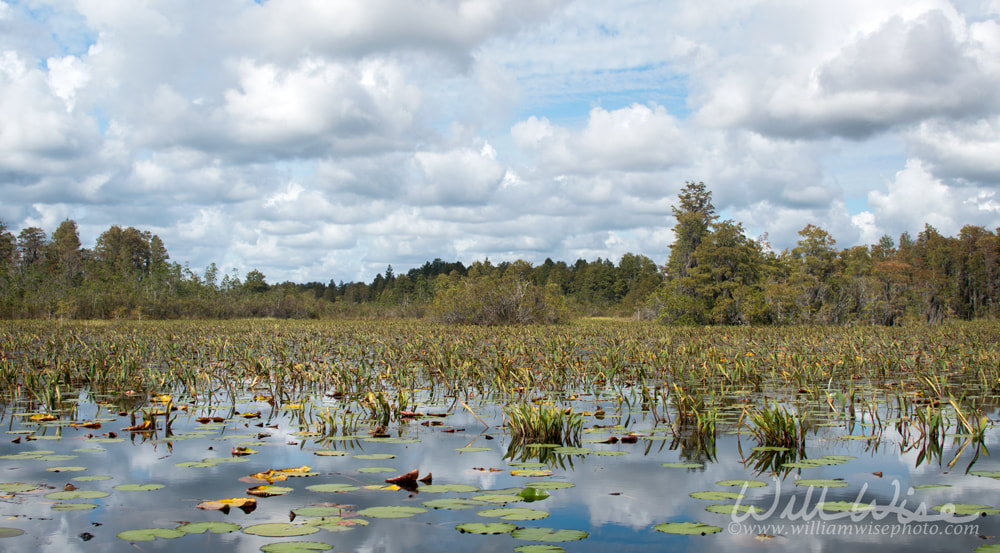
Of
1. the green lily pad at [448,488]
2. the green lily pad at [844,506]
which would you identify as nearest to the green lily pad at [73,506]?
the green lily pad at [448,488]

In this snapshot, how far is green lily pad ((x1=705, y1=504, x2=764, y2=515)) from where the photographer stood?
12.1 ft

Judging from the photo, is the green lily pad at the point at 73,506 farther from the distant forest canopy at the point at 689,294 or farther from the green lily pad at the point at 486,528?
the distant forest canopy at the point at 689,294

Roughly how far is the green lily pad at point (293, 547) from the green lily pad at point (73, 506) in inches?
55.5

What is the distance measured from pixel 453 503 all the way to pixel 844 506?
2.17m

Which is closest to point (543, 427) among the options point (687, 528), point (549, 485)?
point (549, 485)

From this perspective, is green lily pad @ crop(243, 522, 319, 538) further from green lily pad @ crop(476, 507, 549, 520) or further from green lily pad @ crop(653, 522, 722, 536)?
green lily pad @ crop(653, 522, 722, 536)

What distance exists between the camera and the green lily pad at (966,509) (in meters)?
3.67

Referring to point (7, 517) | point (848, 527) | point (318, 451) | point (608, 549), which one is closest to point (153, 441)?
point (318, 451)

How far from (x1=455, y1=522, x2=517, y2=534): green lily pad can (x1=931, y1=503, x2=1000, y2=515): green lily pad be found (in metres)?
2.40

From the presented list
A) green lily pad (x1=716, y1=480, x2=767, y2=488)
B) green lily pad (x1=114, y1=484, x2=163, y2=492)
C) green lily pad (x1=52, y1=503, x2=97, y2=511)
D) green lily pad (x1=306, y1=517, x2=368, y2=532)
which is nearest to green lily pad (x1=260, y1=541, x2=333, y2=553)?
green lily pad (x1=306, y1=517, x2=368, y2=532)

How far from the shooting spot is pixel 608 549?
326cm

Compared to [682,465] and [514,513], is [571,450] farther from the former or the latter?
[514,513]

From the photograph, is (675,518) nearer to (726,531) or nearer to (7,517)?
(726,531)

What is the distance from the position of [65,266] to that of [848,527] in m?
74.4
